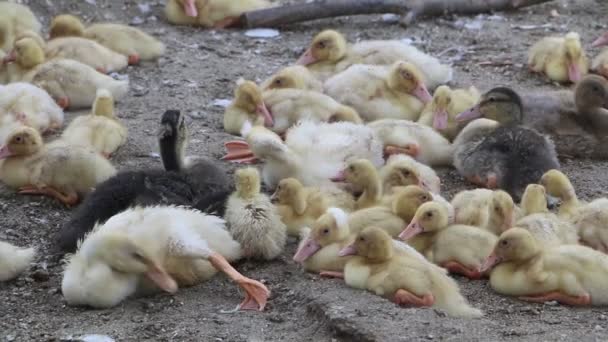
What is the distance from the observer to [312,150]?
262 inches

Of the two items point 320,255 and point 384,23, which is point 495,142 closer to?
point 320,255

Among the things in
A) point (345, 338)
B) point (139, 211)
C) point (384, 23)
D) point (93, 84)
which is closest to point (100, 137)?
point (93, 84)

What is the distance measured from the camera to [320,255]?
18.5ft

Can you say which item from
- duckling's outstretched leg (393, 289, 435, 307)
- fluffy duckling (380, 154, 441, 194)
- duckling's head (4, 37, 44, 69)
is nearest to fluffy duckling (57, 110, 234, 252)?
fluffy duckling (380, 154, 441, 194)

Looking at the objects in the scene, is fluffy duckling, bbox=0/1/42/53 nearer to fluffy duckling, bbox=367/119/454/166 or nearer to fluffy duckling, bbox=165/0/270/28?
fluffy duckling, bbox=165/0/270/28

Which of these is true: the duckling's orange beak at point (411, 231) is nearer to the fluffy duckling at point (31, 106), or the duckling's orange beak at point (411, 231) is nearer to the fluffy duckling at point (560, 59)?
the fluffy duckling at point (31, 106)

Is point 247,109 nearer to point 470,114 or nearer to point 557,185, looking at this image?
point 470,114

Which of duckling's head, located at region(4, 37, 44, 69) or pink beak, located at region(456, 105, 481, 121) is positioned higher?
duckling's head, located at region(4, 37, 44, 69)

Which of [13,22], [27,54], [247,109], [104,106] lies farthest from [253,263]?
[13,22]

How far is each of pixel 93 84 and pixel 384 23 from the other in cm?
286

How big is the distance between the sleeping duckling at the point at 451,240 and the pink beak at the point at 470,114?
1556 mm

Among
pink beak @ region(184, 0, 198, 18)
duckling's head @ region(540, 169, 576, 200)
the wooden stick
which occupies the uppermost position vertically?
pink beak @ region(184, 0, 198, 18)

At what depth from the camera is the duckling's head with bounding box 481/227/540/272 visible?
5.37m

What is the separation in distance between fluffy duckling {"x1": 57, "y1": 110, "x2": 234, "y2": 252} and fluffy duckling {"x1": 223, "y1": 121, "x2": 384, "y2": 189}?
279 mm
